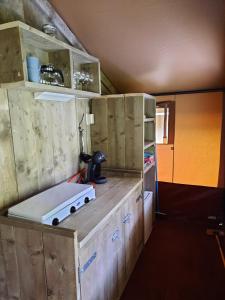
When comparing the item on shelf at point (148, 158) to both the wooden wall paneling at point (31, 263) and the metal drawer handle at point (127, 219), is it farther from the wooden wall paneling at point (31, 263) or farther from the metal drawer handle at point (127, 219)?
the wooden wall paneling at point (31, 263)

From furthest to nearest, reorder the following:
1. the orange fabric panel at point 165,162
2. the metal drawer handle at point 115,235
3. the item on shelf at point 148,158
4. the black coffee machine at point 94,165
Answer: the orange fabric panel at point 165,162 < the item on shelf at point 148,158 < the black coffee machine at point 94,165 < the metal drawer handle at point 115,235

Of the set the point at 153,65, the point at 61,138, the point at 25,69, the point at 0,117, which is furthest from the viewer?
the point at 153,65

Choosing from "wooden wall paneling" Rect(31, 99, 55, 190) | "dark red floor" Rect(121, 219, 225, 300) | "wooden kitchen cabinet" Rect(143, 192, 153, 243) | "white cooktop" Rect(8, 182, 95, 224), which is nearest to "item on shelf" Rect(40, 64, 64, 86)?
"wooden wall paneling" Rect(31, 99, 55, 190)

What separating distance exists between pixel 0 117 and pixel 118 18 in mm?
1221

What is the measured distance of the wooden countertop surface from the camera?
1270 millimetres

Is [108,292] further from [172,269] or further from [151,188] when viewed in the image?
[151,188]

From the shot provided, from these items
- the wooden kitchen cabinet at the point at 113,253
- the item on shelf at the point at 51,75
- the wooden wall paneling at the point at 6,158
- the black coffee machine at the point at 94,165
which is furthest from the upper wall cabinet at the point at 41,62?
the wooden kitchen cabinet at the point at 113,253

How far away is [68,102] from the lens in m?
2.03

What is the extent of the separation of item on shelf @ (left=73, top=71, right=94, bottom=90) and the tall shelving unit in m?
0.33

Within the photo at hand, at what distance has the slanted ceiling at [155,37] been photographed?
1644mm

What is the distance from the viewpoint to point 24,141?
155 cm

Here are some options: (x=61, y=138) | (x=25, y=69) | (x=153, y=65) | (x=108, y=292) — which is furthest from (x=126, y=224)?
(x=153, y=65)

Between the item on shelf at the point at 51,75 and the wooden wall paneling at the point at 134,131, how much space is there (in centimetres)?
82

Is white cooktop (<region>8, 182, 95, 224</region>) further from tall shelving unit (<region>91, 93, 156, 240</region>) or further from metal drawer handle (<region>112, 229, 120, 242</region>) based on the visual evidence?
tall shelving unit (<region>91, 93, 156, 240</region>)
